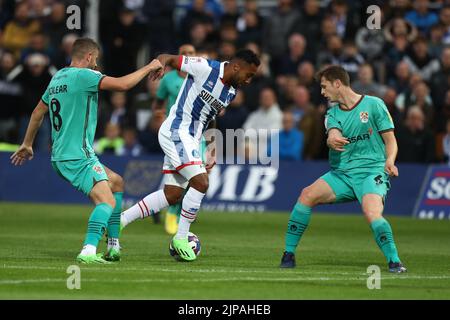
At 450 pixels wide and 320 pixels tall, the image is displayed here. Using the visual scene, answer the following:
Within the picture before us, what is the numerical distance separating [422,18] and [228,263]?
15.0 metres

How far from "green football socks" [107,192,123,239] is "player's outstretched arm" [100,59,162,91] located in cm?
149

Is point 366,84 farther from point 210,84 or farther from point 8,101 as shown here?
point 210,84

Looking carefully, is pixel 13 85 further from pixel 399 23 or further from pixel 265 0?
pixel 399 23

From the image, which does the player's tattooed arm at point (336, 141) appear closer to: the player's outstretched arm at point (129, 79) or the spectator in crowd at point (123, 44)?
the player's outstretched arm at point (129, 79)

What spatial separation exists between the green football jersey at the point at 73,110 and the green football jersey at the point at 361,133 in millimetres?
2775

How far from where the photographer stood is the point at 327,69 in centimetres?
1327

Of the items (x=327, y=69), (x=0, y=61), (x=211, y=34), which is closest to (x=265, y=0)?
(x=211, y=34)

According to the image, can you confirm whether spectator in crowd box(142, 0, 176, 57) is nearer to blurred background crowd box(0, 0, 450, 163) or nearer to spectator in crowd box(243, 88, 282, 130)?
blurred background crowd box(0, 0, 450, 163)

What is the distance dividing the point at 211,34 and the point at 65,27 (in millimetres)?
4130

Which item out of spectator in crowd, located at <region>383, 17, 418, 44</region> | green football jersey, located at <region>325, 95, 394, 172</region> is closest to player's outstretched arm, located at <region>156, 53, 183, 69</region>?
green football jersey, located at <region>325, 95, 394, 172</region>

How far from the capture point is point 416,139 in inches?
954

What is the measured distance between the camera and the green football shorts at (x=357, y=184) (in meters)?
13.0

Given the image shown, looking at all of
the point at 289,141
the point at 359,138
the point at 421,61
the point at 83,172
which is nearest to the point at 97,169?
the point at 83,172
